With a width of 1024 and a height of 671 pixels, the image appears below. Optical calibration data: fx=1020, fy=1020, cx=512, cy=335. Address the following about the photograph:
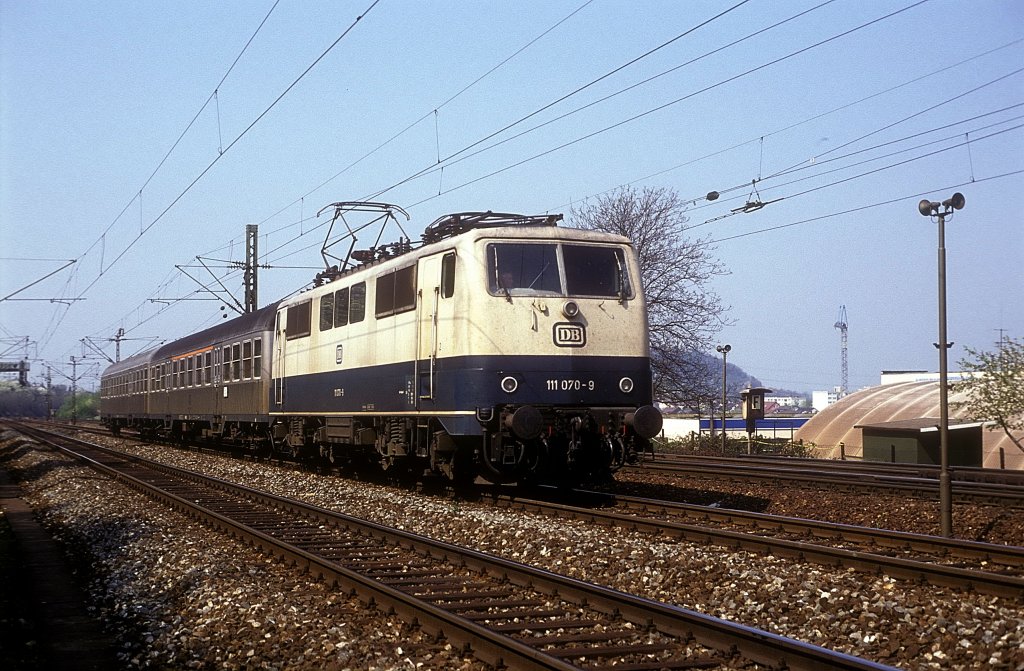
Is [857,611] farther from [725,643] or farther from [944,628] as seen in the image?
[725,643]

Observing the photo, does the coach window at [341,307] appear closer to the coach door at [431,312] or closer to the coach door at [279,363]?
the coach door at [431,312]

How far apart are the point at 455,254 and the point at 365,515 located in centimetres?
388

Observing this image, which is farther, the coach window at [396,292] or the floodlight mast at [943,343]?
the coach window at [396,292]

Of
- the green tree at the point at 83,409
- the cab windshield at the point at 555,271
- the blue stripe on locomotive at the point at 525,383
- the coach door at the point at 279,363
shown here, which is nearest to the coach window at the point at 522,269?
the cab windshield at the point at 555,271

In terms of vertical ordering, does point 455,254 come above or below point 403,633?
above

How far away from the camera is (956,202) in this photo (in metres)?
12.6

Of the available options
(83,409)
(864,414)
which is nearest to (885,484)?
(864,414)

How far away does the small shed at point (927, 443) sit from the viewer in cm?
3266

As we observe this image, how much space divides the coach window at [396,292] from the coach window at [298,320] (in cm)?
422

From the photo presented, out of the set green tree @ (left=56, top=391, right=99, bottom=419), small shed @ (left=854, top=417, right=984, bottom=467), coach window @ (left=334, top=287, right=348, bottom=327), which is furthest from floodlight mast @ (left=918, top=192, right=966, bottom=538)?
green tree @ (left=56, top=391, right=99, bottom=419)

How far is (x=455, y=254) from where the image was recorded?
562 inches

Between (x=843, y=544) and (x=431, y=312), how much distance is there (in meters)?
6.57

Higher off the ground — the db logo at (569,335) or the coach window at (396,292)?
the coach window at (396,292)

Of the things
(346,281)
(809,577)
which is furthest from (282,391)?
(809,577)
